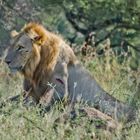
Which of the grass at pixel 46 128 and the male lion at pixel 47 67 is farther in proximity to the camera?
the male lion at pixel 47 67

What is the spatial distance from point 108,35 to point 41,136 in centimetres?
737

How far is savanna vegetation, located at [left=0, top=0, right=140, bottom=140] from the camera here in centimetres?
564

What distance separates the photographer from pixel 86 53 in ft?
34.6

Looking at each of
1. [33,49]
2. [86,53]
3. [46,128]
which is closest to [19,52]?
[33,49]

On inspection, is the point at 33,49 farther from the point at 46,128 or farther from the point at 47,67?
the point at 46,128

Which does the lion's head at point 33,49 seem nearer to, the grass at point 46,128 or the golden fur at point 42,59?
the golden fur at point 42,59

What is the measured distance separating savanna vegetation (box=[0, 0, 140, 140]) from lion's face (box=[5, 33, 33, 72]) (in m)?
0.43

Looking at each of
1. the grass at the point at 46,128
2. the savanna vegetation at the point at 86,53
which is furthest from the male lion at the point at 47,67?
A: the grass at the point at 46,128

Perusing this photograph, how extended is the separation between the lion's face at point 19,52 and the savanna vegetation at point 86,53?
0.43 m

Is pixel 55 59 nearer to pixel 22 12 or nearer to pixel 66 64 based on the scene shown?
pixel 66 64

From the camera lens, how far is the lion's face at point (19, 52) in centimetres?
760

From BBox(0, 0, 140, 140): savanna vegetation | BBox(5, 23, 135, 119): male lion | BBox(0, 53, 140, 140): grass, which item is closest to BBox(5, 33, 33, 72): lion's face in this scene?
BBox(5, 23, 135, 119): male lion

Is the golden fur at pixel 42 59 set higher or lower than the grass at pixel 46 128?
lower

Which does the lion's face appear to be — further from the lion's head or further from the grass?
Result: the grass
